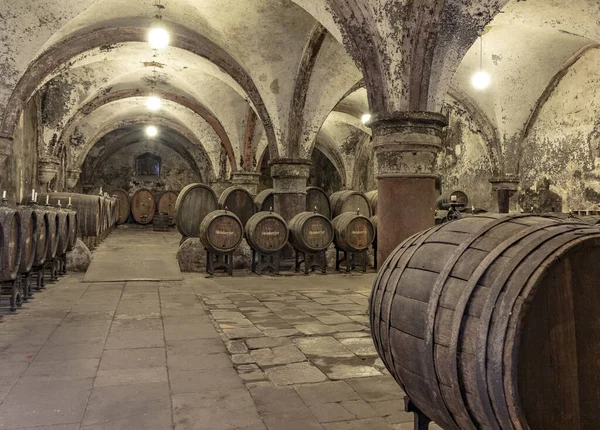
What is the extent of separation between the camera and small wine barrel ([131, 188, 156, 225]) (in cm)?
2220

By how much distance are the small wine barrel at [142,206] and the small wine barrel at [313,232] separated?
47.7ft

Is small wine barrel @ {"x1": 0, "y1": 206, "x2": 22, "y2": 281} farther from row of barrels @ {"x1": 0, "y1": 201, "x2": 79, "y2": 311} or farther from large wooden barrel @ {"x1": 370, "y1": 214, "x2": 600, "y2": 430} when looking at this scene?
large wooden barrel @ {"x1": 370, "y1": 214, "x2": 600, "y2": 430}

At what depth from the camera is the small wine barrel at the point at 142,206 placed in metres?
22.2

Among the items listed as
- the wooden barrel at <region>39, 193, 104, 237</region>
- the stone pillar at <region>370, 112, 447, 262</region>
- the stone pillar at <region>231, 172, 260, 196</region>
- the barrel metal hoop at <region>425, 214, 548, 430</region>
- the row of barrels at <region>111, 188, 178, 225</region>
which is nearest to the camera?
the barrel metal hoop at <region>425, 214, 548, 430</region>

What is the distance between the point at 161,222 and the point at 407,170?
16908 millimetres

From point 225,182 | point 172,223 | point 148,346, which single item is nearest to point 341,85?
point 148,346

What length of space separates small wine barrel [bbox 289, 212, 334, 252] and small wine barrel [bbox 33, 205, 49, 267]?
4.19 m

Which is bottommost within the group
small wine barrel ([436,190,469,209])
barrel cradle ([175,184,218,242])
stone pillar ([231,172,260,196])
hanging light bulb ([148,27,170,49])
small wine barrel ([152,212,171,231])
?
small wine barrel ([152,212,171,231])

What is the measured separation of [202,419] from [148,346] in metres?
1.64

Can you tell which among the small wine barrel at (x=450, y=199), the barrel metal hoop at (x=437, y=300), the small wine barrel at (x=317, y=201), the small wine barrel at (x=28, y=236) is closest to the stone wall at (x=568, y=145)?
the small wine barrel at (x=450, y=199)

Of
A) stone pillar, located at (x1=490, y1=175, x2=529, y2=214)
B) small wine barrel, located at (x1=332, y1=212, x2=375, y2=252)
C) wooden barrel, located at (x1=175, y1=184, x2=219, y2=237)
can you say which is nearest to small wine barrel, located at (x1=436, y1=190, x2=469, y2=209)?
stone pillar, located at (x1=490, y1=175, x2=529, y2=214)

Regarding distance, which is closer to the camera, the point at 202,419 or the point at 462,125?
the point at 202,419

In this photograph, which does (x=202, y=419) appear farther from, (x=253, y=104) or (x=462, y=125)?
(x=462, y=125)

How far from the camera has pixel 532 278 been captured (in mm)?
1681
